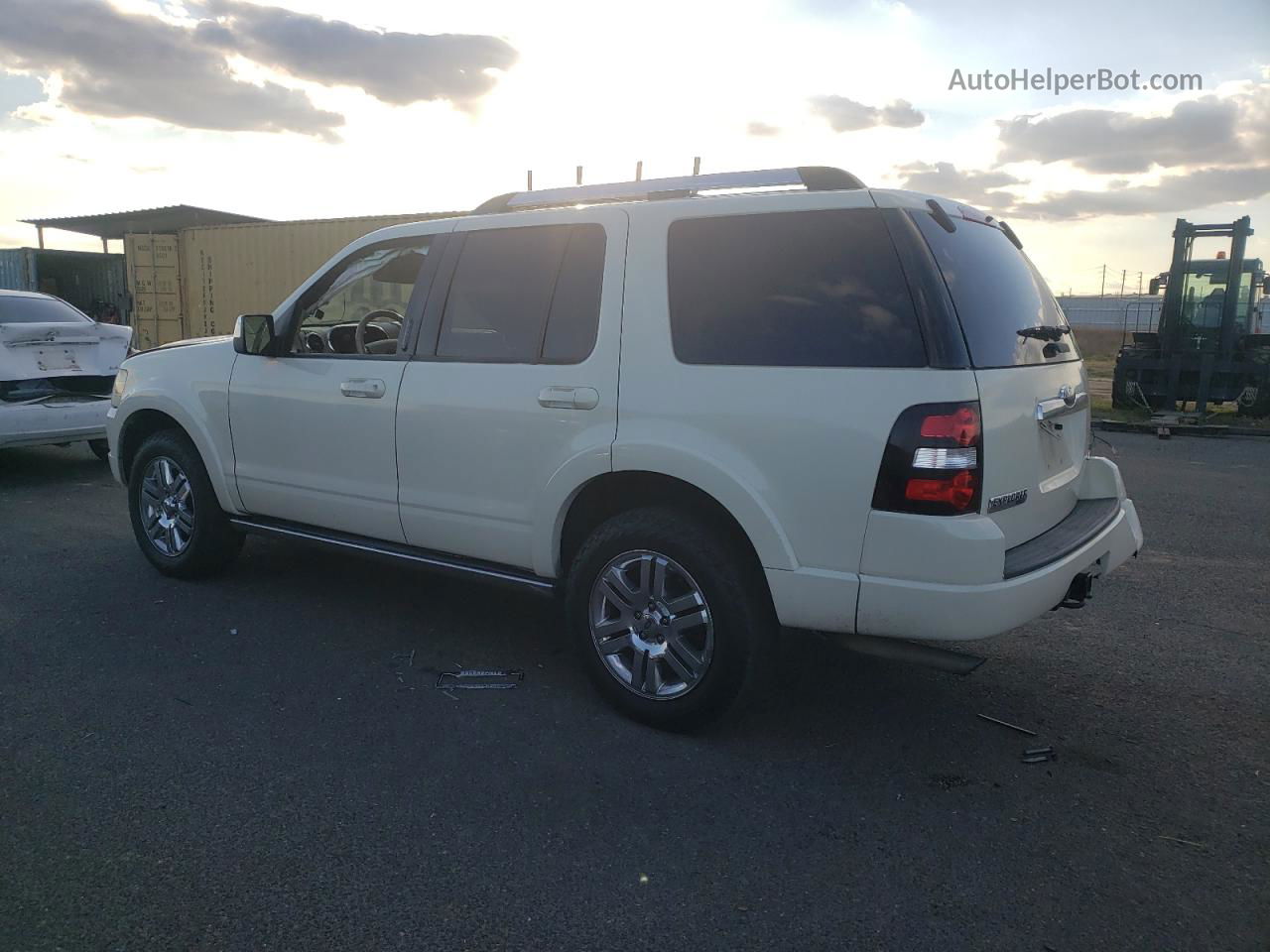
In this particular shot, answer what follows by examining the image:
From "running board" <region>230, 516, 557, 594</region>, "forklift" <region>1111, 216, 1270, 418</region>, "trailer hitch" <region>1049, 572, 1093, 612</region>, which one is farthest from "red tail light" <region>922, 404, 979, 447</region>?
"forklift" <region>1111, 216, 1270, 418</region>

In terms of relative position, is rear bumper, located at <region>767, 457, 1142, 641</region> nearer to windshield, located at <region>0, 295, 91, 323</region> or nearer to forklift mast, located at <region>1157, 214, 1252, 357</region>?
windshield, located at <region>0, 295, 91, 323</region>

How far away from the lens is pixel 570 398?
3.76 m

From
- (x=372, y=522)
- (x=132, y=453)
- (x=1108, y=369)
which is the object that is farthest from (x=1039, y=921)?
(x=1108, y=369)

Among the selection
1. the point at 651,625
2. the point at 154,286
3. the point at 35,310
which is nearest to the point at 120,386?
the point at 651,625

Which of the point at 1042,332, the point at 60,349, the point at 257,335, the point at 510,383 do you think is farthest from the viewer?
the point at 60,349

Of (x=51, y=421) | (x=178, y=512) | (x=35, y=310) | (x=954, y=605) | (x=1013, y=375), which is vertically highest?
(x=35, y=310)

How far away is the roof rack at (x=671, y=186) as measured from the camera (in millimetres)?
3543

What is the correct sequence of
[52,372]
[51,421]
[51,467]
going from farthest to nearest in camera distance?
[51,467]
[52,372]
[51,421]

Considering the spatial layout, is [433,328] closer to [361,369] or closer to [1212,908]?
[361,369]

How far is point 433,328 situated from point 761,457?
178cm

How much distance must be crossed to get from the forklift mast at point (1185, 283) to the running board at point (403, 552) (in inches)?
647

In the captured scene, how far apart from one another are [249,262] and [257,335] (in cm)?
1470

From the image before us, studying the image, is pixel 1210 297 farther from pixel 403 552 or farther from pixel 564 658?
pixel 403 552

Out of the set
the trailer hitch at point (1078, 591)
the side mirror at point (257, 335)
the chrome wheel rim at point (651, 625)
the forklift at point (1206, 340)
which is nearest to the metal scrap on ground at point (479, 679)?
the chrome wheel rim at point (651, 625)
